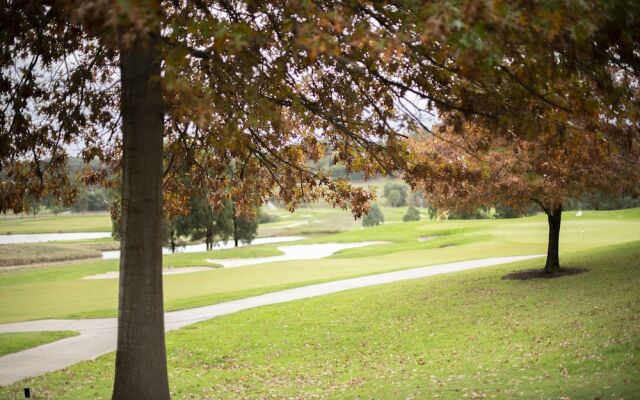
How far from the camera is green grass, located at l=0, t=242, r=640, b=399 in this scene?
9.93 metres

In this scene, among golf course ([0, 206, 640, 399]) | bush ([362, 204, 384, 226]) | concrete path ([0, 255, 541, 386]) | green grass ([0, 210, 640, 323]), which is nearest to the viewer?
golf course ([0, 206, 640, 399])

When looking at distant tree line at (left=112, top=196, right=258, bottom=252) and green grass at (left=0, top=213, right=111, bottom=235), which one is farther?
green grass at (left=0, top=213, right=111, bottom=235)

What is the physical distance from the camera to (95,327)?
17.8 meters

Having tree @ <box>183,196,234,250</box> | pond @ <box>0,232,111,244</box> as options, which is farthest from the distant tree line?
pond @ <box>0,232,111,244</box>

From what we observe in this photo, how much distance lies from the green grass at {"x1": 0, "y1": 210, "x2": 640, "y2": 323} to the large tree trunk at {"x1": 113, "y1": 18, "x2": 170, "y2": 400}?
1379 cm

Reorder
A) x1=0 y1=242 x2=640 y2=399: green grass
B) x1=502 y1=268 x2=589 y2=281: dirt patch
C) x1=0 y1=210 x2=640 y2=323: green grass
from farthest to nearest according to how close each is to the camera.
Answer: x1=0 y1=210 x2=640 y2=323: green grass < x1=502 y1=268 x2=589 y2=281: dirt patch < x1=0 y1=242 x2=640 y2=399: green grass

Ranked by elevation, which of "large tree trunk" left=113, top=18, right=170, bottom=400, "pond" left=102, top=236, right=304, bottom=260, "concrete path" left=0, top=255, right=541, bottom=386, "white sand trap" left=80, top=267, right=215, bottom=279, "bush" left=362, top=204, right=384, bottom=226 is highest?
"large tree trunk" left=113, top=18, right=170, bottom=400

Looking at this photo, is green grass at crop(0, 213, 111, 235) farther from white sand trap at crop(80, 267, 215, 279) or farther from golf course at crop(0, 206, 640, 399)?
golf course at crop(0, 206, 640, 399)

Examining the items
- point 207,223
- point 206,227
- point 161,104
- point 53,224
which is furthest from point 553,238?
point 53,224

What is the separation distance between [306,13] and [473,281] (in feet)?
60.6

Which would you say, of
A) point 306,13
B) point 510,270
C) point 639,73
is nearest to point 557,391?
point 639,73

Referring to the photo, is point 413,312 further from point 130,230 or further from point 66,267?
point 66,267

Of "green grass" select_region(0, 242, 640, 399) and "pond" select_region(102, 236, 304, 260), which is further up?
"green grass" select_region(0, 242, 640, 399)

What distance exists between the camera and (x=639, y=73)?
618 centimetres
